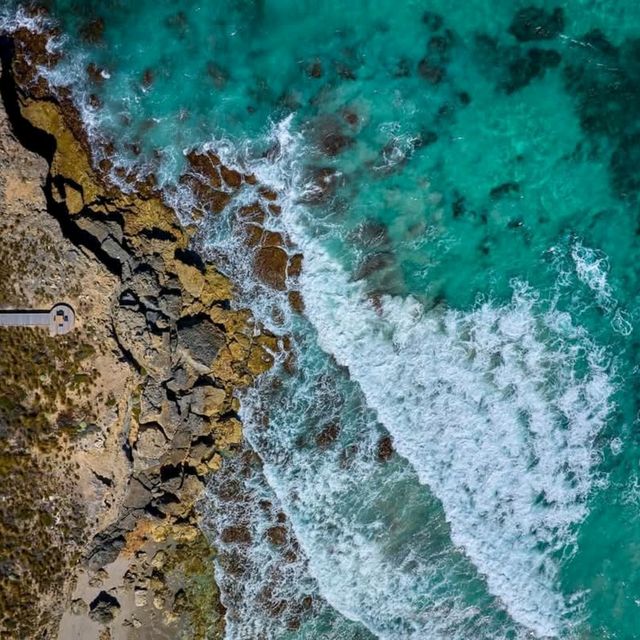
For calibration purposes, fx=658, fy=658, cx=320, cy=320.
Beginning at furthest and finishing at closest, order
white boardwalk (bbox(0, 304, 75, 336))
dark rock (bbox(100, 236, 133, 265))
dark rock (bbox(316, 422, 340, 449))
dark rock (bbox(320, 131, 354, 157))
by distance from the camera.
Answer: dark rock (bbox(316, 422, 340, 449))
dark rock (bbox(320, 131, 354, 157))
dark rock (bbox(100, 236, 133, 265))
white boardwalk (bbox(0, 304, 75, 336))

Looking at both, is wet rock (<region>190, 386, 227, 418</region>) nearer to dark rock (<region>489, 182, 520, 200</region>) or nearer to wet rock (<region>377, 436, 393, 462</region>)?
wet rock (<region>377, 436, 393, 462</region>)

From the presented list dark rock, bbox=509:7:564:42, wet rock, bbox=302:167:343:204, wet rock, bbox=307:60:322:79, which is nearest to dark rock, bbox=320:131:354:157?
wet rock, bbox=302:167:343:204

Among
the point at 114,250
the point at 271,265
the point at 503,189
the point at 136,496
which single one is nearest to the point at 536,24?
the point at 503,189

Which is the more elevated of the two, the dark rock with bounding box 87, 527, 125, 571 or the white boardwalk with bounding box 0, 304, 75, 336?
the white boardwalk with bounding box 0, 304, 75, 336

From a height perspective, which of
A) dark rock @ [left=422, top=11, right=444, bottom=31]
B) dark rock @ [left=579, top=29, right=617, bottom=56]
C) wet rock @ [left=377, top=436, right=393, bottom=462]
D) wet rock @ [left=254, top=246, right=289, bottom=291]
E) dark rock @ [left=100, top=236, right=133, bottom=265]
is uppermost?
dark rock @ [left=579, top=29, right=617, bottom=56]

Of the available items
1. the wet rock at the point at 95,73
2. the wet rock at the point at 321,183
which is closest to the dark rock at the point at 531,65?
the wet rock at the point at 321,183

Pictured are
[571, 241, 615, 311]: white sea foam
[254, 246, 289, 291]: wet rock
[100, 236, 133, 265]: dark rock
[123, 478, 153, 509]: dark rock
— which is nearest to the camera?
[100, 236, 133, 265]: dark rock

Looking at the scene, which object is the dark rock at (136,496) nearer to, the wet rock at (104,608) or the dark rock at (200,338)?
the wet rock at (104,608)

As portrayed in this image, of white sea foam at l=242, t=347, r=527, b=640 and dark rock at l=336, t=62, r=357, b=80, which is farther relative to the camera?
white sea foam at l=242, t=347, r=527, b=640
